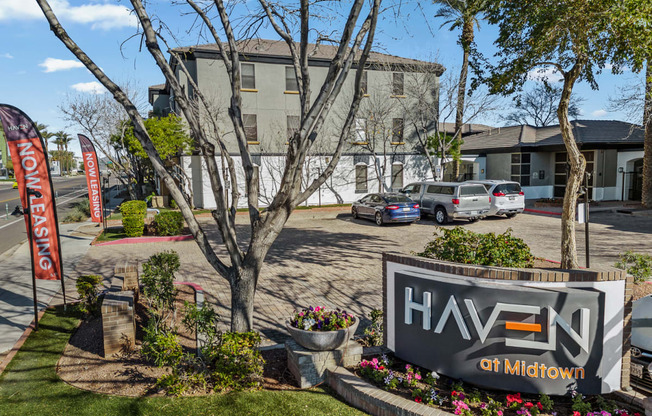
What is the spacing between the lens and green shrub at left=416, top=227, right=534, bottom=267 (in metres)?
6.99

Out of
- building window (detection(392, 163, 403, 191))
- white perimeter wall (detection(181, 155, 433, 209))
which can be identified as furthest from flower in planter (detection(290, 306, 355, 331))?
building window (detection(392, 163, 403, 191))

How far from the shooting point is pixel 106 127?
1359 inches

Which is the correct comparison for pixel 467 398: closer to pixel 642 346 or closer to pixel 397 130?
pixel 642 346

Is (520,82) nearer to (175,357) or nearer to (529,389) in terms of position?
(529,389)

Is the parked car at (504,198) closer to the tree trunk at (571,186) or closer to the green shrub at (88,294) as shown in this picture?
the tree trunk at (571,186)

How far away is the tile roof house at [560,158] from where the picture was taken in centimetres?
2677

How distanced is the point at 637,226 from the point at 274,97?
2035cm

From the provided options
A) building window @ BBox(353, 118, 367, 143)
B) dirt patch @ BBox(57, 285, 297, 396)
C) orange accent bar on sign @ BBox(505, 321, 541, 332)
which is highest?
building window @ BBox(353, 118, 367, 143)

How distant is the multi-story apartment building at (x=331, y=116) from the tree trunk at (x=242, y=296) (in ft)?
65.8

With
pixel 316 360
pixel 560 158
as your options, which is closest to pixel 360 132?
pixel 560 158

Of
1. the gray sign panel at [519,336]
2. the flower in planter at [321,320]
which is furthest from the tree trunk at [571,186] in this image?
the flower in planter at [321,320]

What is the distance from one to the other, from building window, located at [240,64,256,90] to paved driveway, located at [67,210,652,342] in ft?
32.9

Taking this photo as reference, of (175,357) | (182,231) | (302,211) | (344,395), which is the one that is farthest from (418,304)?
(302,211)

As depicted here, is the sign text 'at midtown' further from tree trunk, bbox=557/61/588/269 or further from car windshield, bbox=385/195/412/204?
car windshield, bbox=385/195/412/204
